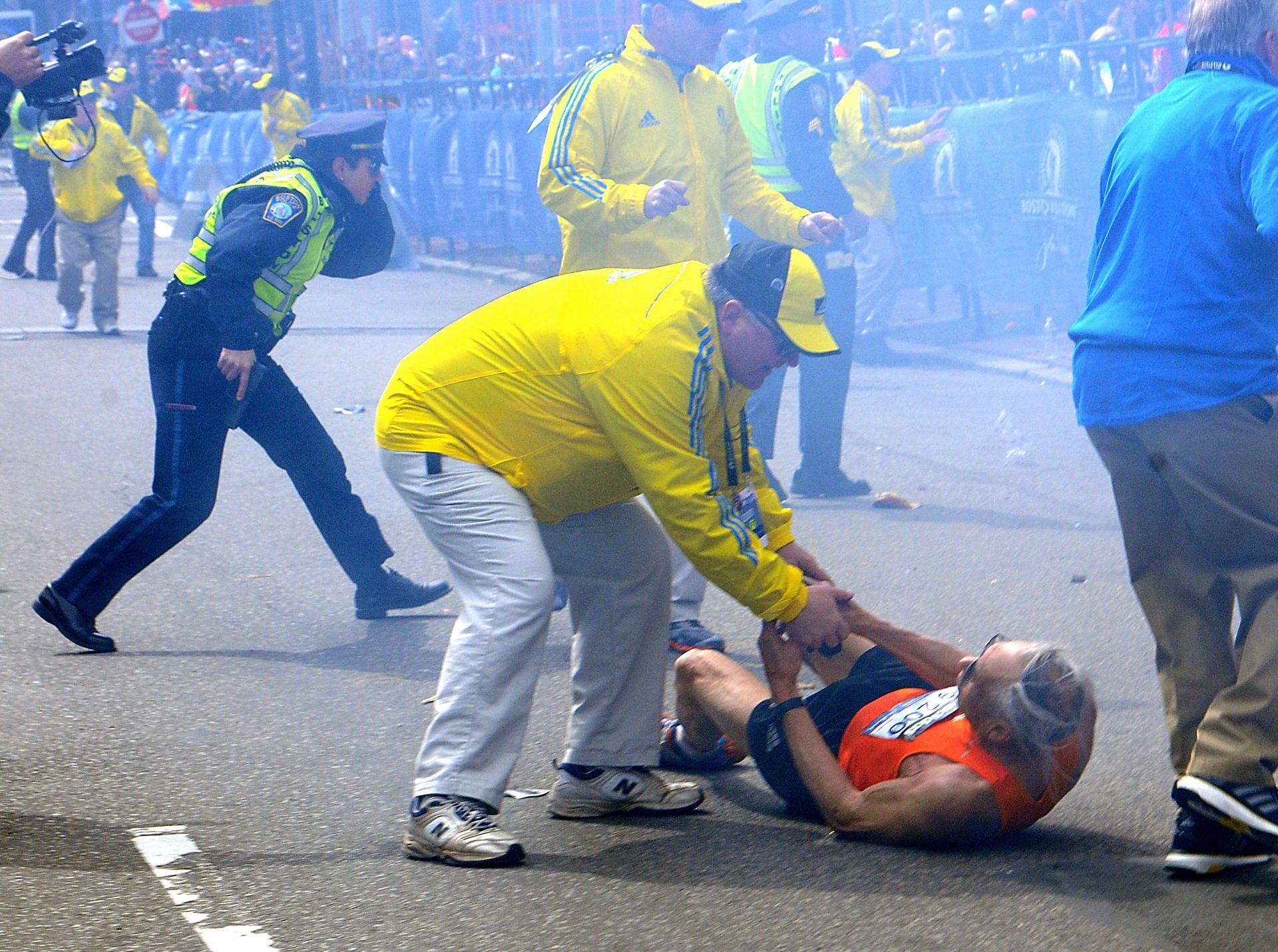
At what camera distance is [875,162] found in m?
11.2

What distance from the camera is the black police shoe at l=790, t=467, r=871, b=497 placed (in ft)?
25.6

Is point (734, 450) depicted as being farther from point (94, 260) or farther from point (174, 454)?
point (94, 260)

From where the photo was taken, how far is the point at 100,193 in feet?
41.2

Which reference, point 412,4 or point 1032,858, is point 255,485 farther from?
point 412,4

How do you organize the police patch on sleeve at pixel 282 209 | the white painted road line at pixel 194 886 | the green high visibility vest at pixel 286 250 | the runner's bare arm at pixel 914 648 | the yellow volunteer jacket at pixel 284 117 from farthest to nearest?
the yellow volunteer jacket at pixel 284 117 → the green high visibility vest at pixel 286 250 → the police patch on sleeve at pixel 282 209 → the runner's bare arm at pixel 914 648 → the white painted road line at pixel 194 886

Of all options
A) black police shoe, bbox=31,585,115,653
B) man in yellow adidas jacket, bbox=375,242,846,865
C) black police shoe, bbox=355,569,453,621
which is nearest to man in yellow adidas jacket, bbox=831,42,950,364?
black police shoe, bbox=355,569,453,621

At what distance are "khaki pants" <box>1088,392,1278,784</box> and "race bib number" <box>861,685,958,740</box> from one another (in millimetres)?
500

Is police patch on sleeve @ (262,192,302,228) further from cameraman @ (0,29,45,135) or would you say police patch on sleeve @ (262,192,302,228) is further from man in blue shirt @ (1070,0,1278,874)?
man in blue shirt @ (1070,0,1278,874)

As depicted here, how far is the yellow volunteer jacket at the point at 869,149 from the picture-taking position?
36.2 ft

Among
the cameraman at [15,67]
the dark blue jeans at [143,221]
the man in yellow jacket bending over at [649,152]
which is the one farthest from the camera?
the dark blue jeans at [143,221]

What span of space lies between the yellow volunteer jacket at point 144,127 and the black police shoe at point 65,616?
39.1 feet

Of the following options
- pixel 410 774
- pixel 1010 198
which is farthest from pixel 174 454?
pixel 1010 198

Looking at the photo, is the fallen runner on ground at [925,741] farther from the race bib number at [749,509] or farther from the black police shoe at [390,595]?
the black police shoe at [390,595]

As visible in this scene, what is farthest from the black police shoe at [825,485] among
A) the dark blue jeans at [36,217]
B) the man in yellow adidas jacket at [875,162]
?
the dark blue jeans at [36,217]
